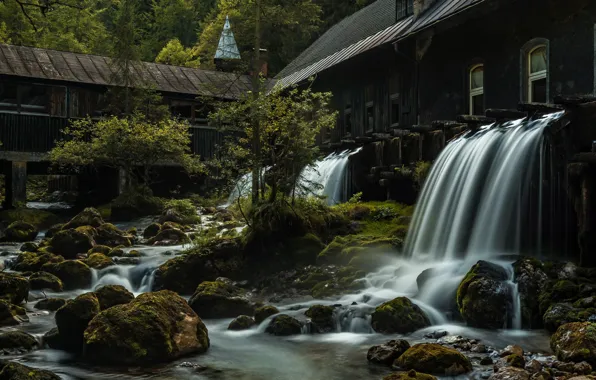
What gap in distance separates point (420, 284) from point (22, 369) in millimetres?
6841

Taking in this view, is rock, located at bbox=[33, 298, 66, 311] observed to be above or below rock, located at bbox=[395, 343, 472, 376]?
below

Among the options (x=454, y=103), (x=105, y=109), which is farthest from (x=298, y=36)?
(x=454, y=103)

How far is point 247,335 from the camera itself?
10273 millimetres

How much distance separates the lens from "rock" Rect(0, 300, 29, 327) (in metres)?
10.9

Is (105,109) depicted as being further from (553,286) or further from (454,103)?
(553,286)

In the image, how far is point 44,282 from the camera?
14023mm

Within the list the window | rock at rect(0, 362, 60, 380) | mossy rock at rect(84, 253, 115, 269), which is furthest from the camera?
the window

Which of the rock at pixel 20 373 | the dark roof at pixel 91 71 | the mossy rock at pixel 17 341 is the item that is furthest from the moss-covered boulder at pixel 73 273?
the dark roof at pixel 91 71

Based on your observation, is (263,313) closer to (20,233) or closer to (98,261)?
(98,261)

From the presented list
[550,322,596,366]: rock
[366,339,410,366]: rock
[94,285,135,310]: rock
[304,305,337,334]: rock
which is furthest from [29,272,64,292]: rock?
[550,322,596,366]: rock

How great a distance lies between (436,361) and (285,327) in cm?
316

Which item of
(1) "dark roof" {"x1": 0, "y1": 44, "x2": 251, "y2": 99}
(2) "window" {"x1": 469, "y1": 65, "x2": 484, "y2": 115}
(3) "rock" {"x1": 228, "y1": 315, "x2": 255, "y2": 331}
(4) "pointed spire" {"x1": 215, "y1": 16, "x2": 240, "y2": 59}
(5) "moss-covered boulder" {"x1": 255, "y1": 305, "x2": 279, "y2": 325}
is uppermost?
(4) "pointed spire" {"x1": 215, "y1": 16, "x2": 240, "y2": 59}

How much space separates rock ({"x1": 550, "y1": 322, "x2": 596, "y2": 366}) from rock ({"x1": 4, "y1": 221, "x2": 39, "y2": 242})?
727 inches

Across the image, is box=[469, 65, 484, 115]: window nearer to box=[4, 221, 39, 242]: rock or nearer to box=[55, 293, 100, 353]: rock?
box=[55, 293, 100, 353]: rock
